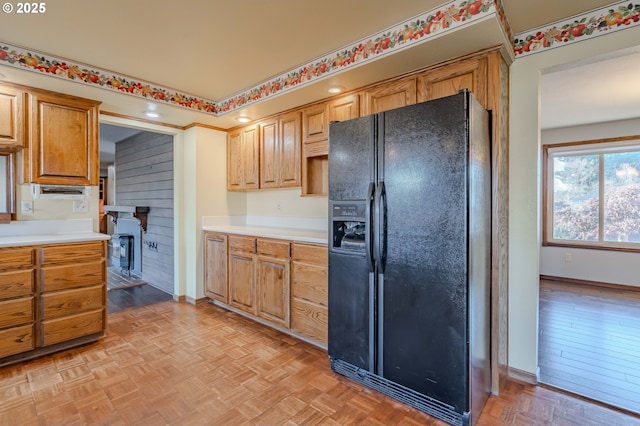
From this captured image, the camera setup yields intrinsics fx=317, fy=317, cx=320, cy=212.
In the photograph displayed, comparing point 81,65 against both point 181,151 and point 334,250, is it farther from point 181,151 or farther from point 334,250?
point 334,250

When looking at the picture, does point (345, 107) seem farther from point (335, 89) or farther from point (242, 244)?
point (242, 244)

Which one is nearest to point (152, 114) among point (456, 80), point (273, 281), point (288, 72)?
point (288, 72)

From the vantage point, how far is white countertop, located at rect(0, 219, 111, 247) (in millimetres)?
2549

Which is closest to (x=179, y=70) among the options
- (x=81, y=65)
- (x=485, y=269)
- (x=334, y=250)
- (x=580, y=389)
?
(x=81, y=65)

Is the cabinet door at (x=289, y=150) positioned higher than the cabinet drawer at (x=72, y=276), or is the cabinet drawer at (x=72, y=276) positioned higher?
the cabinet door at (x=289, y=150)

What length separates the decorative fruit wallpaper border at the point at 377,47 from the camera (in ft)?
6.07

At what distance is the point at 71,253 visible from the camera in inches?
107

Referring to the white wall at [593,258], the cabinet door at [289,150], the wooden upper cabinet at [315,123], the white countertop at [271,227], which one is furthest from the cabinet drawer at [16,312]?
the white wall at [593,258]

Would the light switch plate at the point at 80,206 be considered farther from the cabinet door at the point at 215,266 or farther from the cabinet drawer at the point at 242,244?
the cabinet drawer at the point at 242,244

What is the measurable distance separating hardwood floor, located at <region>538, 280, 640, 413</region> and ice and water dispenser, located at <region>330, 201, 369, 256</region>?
1633 millimetres

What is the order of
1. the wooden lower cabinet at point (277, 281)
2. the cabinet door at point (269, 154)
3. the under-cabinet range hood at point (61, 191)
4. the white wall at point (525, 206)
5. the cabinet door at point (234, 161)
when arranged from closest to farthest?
the white wall at point (525, 206) → the wooden lower cabinet at point (277, 281) → the under-cabinet range hood at point (61, 191) → the cabinet door at point (269, 154) → the cabinet door at point (234, 161)

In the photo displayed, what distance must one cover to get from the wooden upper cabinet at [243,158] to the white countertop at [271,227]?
48 centimetres

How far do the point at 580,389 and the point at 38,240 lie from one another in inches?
163

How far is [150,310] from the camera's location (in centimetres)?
371
